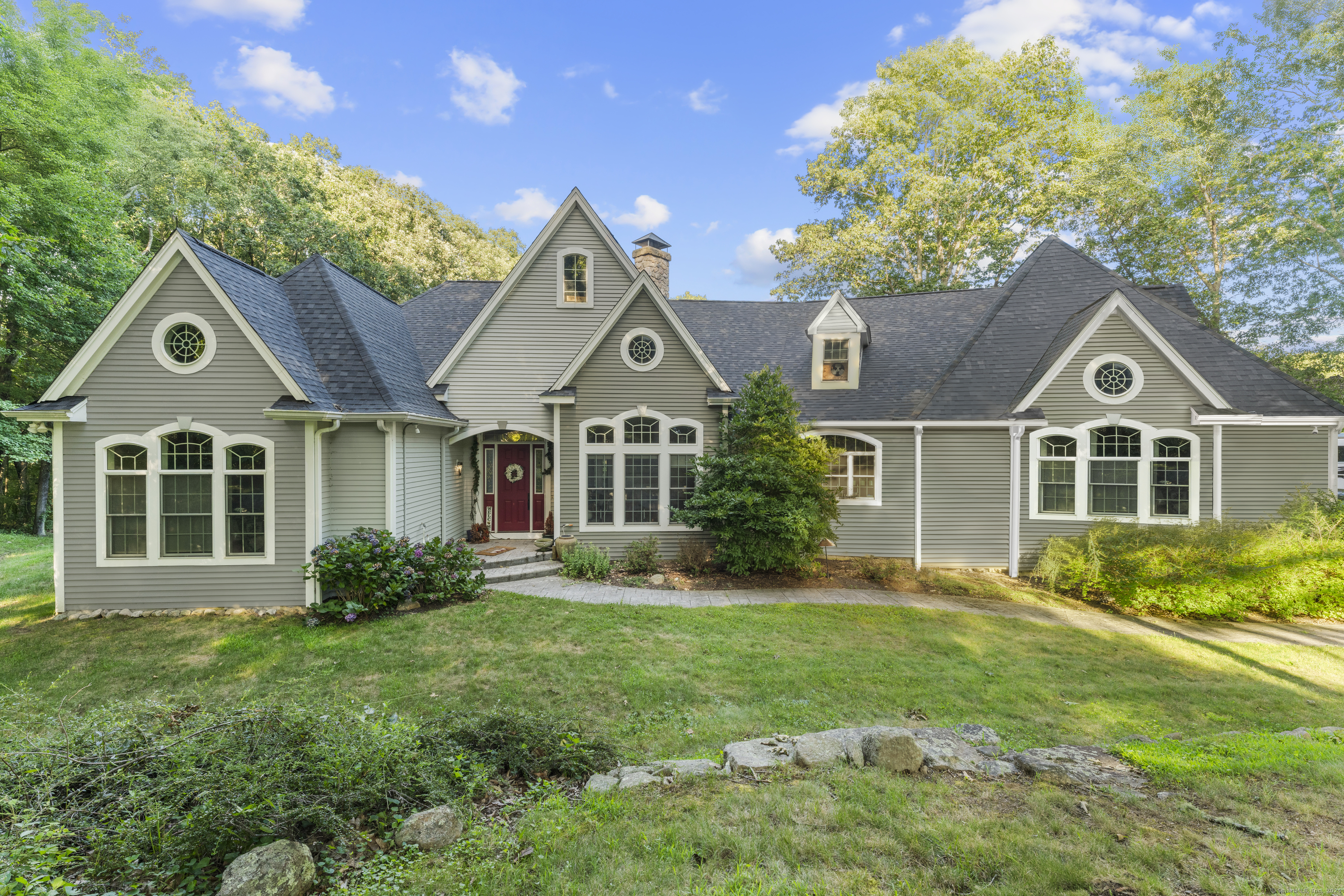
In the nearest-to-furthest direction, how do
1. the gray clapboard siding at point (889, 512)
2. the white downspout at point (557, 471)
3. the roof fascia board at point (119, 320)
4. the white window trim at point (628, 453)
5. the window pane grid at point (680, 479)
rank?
the roof fascia board at point (119, 320) < the white downspout at point (557, 471) < the white window trim at point (628, 453) < the window pane grid at point (680, 479) < the gray clapboard siding at point (889, 512)

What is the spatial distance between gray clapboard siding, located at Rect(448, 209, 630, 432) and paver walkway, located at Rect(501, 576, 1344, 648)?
429 centimetres

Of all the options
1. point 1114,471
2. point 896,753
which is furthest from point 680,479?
point 1114,471

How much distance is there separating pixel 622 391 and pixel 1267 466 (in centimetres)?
1324

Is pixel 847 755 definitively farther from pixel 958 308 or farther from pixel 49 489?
pixel 49 489

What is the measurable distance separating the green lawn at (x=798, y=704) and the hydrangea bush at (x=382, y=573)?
485 millimetres

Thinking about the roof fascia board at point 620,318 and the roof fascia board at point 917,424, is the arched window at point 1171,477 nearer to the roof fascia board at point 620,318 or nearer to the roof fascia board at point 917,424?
the roof fascia board at point 917,424

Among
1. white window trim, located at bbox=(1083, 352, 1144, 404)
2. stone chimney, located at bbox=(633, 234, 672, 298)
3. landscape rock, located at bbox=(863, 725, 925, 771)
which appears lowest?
landscape rock, located at bbox=(863, 725, 925, 771)

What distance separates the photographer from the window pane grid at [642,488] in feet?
39.4

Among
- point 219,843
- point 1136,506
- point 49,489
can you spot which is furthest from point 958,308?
point 49,489

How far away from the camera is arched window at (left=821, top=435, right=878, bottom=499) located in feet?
41.5

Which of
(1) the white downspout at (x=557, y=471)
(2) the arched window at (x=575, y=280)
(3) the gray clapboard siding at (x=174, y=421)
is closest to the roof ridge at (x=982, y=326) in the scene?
(1) the white downspout at (x=557, y=471)

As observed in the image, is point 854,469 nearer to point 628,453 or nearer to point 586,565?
point 628,453

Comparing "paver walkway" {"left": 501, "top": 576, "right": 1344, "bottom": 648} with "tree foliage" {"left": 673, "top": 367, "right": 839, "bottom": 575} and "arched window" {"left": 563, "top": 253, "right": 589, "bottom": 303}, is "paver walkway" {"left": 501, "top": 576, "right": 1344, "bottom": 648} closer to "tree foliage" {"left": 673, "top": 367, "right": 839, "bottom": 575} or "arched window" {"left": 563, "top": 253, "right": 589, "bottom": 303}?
"tree foliage" {"left": 673, "top": 367, "right": 839, "bottom": 575}

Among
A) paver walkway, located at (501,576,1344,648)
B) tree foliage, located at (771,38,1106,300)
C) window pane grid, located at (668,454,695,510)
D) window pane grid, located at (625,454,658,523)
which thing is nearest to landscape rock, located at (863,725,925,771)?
paver walkway, located at (501,576,1344,648)
